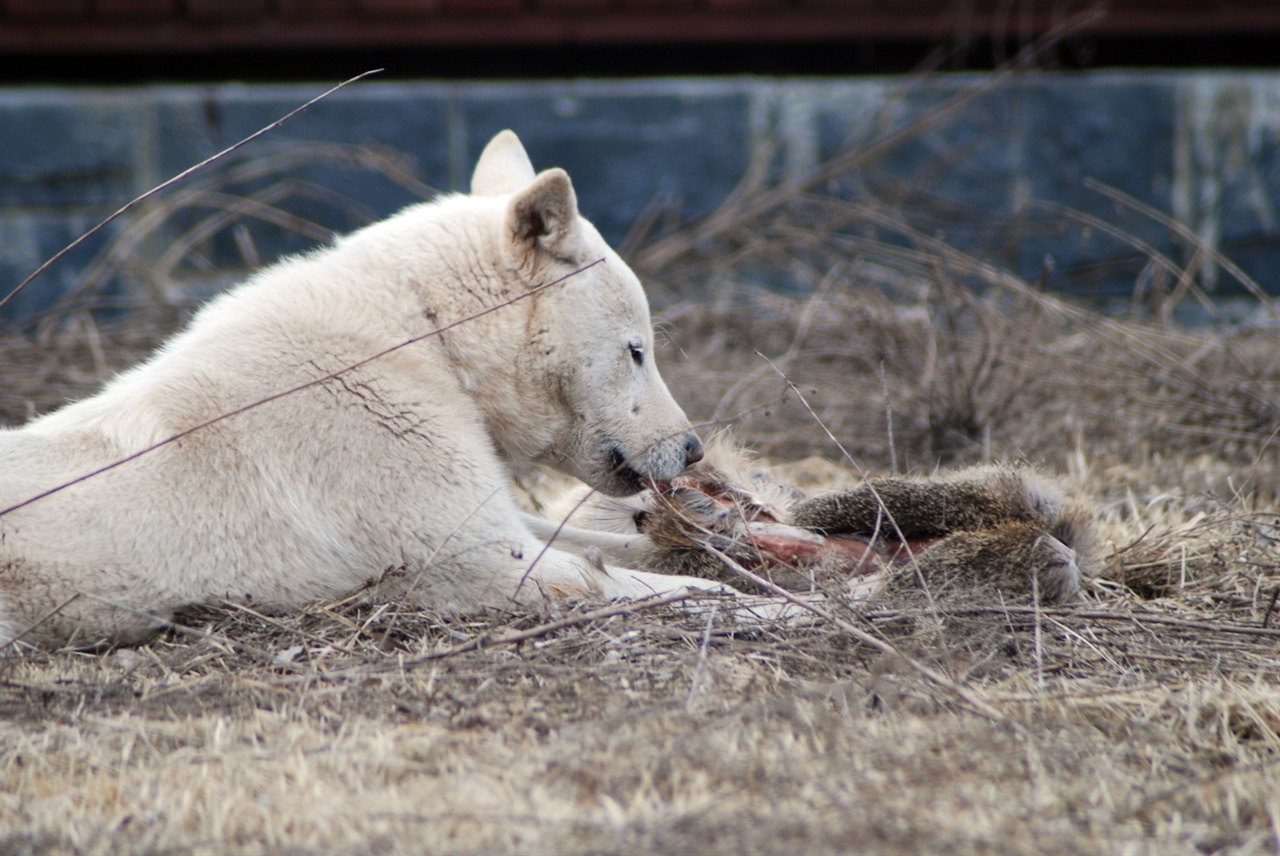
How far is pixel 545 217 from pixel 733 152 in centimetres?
443

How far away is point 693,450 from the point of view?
9.57 feet

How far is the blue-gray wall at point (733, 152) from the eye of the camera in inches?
259

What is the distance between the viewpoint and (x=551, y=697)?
192 centimetres

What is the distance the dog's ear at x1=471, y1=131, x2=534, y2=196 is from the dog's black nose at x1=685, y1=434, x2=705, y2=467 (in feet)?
3.12

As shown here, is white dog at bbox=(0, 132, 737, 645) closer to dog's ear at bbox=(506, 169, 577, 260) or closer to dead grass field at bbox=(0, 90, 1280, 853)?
dog's ear at bbox=(506, 169, 577, 260)

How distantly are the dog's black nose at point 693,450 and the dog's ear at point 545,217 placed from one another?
1.91ft

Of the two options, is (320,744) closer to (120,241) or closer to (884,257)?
(120,241)

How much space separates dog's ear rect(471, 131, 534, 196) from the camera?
3264 mm

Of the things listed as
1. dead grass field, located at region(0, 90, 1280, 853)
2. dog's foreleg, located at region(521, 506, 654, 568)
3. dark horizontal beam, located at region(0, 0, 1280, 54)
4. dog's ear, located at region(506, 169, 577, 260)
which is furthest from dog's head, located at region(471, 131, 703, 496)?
dark horizontal beam, located at region(0, 0, 1280, 54)

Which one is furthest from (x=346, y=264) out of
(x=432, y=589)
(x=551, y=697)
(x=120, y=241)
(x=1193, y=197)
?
(x=1193, y=197)

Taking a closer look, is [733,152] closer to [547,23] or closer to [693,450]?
[547,23]

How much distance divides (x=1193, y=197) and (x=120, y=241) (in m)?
6.28

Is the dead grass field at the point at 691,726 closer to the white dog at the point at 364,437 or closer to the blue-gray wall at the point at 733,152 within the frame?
the white dog at the point at 364,437

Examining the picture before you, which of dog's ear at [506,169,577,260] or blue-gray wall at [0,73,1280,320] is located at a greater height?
dog's ear at [506,169,577,260]
